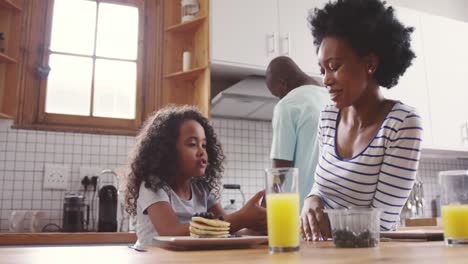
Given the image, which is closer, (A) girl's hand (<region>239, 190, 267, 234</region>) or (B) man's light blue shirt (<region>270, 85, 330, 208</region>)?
(A) girl's hand (<region>239, 190, 267, 234</region>)

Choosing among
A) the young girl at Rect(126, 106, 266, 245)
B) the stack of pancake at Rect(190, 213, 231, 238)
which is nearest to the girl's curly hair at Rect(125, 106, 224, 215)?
the young girl at Rect(126, 106, 266, 245)

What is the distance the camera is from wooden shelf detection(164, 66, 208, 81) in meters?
2.72

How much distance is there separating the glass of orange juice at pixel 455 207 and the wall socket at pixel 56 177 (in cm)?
215

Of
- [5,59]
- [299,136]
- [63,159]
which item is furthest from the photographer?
[63,159]

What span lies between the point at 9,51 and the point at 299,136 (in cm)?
174

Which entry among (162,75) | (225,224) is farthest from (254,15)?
(225,224)

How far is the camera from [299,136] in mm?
1832

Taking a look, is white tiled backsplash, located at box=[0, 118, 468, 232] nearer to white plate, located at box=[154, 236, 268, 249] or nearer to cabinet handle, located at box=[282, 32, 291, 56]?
cabinet handle, located at box=[282, 32, 291, 56]

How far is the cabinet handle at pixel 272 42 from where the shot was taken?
2.80 m

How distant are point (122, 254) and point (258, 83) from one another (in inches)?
77.9

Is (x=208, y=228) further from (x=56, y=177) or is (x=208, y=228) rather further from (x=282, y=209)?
(x=56, y=177)

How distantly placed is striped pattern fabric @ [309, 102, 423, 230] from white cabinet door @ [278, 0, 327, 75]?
1.63 metres

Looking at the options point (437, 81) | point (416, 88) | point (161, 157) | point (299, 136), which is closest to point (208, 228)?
point (161, 157)

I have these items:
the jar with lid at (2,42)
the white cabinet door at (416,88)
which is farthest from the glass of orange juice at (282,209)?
the white cabinet door at (416,88)
